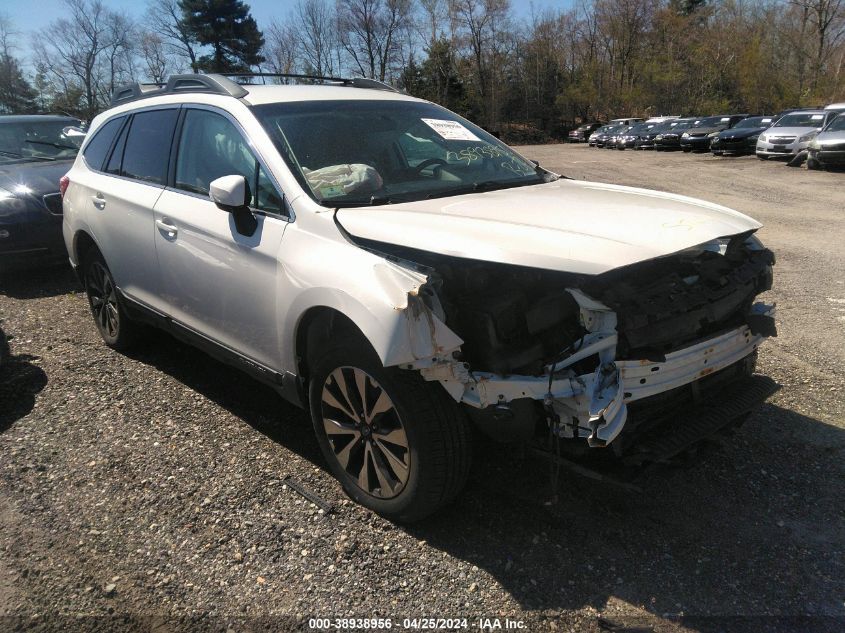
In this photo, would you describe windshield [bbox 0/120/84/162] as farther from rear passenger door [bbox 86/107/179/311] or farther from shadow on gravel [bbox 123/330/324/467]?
shadow on gravel [bbox 123/330/324/467]

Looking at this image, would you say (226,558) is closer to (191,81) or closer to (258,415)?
(258,415)

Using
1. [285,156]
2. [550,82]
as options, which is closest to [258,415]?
[285,156]

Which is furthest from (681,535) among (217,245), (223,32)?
(223,32)

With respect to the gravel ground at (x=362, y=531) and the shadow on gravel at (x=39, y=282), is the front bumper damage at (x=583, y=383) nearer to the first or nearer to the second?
the gravel ground at (x=362, y=531)

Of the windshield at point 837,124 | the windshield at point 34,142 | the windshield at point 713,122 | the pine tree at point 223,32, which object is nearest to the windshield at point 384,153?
the windshield at point 34,142

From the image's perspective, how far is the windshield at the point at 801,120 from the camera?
2006cm

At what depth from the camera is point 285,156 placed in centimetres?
308

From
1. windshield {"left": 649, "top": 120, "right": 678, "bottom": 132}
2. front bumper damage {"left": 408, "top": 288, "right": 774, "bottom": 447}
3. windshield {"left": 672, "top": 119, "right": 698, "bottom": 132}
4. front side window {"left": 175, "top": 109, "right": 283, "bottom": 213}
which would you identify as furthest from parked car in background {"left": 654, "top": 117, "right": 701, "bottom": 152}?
front bumper damage {"left": 408, "top": 288, "right": 774, "bottom": 447}

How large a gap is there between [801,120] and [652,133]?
448 inches

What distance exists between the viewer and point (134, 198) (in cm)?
404

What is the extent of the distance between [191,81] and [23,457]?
2419mm

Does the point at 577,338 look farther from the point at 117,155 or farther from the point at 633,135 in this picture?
the point at 633,135

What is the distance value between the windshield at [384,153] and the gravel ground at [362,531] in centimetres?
144

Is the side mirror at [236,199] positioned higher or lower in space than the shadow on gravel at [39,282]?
higher
